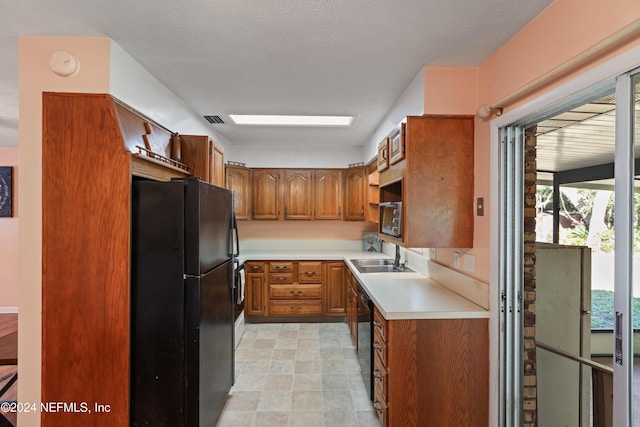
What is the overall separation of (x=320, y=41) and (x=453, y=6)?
0.69 metres

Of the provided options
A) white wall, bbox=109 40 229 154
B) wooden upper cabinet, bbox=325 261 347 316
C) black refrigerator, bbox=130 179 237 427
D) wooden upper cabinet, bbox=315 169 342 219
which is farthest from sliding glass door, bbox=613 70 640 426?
wooden upper cabinet, bbox=315 169 342 219

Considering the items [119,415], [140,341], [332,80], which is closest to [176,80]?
[332,80]

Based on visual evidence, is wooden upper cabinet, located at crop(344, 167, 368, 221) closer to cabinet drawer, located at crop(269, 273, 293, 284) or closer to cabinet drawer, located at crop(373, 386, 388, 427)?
cabinet drawer, located at crop(269, 273, 293, 284)

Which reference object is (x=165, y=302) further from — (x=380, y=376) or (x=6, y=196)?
(x=6, y=196)

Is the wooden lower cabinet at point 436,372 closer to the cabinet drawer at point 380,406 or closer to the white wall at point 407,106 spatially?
the cabinet drawer at point 380,406

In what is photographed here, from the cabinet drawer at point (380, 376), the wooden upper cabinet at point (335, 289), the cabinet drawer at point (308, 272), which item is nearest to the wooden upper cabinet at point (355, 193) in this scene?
the wooden upper cabinet at point (335, 289)

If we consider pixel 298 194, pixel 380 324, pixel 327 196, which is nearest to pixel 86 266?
pixel 380 324

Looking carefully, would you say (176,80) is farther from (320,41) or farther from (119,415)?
(119,415)

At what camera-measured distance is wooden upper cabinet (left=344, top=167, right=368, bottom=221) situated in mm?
4277

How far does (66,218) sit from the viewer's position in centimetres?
164

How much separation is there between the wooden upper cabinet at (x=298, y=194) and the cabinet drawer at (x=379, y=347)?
2461mm

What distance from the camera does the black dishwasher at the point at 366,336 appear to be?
2256 millimetres

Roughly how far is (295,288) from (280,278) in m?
0.24

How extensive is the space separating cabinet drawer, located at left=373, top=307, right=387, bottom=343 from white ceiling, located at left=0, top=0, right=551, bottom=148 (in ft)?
5.51
